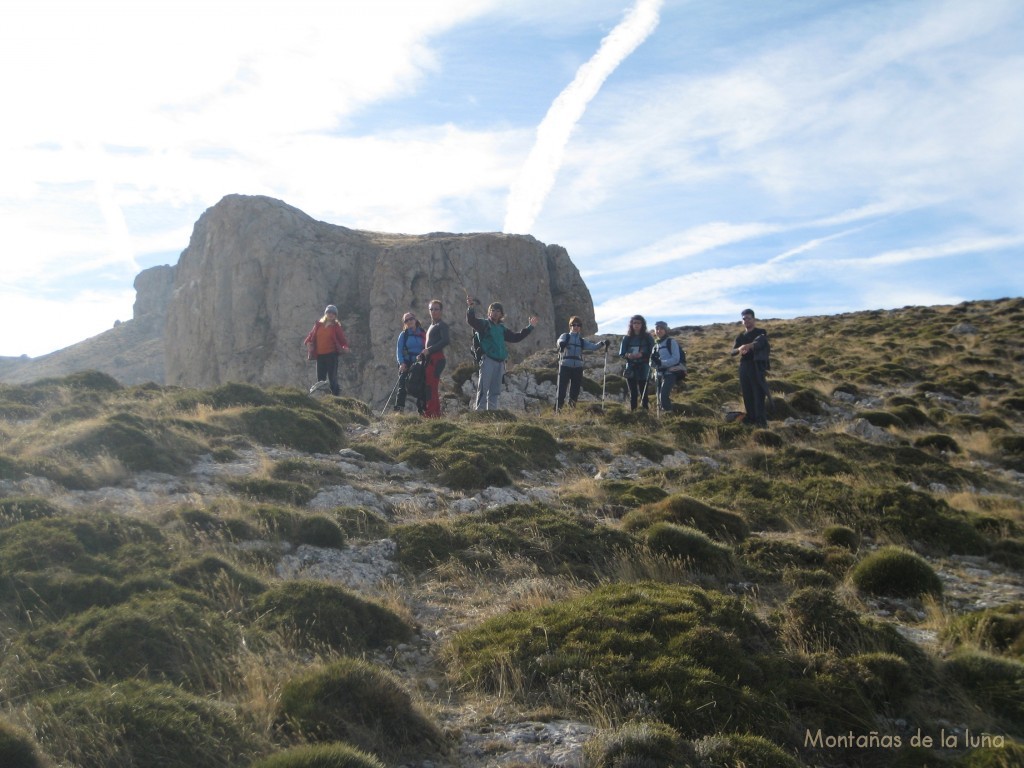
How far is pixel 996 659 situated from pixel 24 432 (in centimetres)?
1183

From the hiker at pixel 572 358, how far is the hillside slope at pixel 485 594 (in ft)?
8.53

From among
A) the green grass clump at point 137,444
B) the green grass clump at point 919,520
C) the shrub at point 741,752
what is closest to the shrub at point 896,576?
the green grass clump at point 919,520

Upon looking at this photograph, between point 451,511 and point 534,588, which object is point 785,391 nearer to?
point 451,511

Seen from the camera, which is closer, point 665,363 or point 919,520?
point 919,520

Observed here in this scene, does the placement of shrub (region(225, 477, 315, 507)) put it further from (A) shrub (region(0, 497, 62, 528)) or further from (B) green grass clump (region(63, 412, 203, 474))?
(A) shrub (region(0, 497, 62, 528))

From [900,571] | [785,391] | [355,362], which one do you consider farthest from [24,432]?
[355,362]

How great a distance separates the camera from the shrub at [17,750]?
13.0 feet

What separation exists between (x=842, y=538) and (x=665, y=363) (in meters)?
8.06

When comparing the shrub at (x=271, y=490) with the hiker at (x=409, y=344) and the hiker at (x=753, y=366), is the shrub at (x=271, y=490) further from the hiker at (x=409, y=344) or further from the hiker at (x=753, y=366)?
the hiker at (x=753, y=366)

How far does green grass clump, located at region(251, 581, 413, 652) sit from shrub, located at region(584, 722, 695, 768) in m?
2.25

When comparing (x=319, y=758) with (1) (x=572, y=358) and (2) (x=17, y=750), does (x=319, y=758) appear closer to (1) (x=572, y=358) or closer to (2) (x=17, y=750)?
(2) (x=17, y=750)

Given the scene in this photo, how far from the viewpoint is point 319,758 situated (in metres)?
4.18

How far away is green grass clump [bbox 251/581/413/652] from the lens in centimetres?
621

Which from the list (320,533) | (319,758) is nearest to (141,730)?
(319,758)
